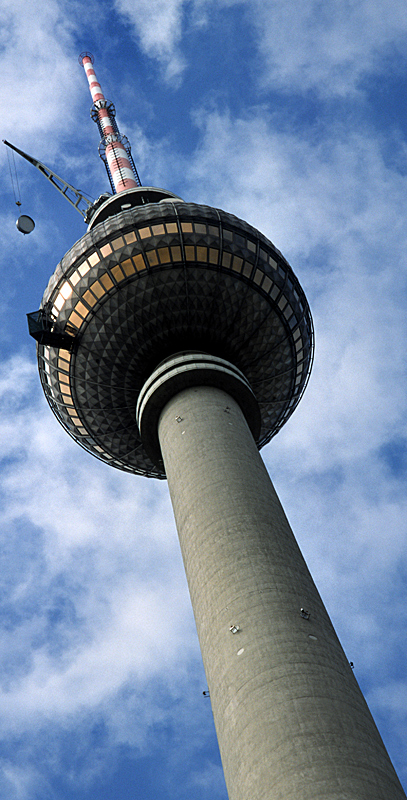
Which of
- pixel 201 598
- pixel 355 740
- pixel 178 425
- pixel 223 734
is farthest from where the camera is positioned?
pixel 178 425

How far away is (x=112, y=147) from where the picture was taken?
6512 cm

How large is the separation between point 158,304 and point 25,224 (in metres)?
16.5

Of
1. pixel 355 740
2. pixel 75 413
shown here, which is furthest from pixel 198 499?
pixel 75 413

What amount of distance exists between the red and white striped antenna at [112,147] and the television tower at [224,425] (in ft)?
41.5

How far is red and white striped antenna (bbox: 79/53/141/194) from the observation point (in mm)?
59713

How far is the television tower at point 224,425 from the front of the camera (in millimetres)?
20844

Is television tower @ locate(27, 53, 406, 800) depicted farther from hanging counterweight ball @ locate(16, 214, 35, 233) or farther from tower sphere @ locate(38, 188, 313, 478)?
hanging counterweight ball @ locate(16, 214, 35, 233)

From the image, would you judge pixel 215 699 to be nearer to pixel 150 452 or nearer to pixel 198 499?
pixel 198 499

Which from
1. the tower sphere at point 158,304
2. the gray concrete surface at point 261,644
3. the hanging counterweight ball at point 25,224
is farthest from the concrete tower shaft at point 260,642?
the hanging counterweight ball at point 25,224

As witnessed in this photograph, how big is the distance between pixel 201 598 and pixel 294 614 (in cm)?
422

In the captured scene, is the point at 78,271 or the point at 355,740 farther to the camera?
the point at 78,271

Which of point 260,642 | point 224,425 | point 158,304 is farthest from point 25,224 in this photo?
point 260,642

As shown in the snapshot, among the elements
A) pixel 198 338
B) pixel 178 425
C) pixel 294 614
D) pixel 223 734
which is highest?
pixel 198 338

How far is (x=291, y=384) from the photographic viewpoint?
146ft
